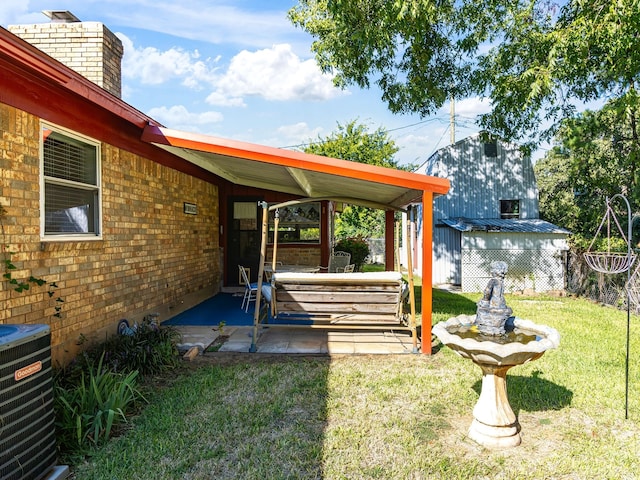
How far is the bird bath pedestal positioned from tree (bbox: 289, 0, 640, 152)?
6697 millimetres

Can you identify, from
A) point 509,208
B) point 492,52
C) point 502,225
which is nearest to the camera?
point 492,52

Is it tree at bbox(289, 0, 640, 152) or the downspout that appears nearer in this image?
tree at bbox(289, 0, 640, 152)

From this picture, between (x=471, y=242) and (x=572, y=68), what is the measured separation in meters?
5.43

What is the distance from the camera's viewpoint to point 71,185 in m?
4.66

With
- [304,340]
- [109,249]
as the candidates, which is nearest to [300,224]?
[304,340]

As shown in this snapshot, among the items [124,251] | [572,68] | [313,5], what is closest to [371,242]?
[313,5]

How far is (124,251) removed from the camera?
573cm

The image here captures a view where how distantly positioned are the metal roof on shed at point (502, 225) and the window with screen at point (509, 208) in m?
0.24

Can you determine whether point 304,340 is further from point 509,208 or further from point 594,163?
point 509,208

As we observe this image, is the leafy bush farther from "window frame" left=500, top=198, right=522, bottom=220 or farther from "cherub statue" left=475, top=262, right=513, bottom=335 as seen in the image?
"window frame" left=500, top=198, right=522, bottom=220

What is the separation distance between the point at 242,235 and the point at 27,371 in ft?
27.9

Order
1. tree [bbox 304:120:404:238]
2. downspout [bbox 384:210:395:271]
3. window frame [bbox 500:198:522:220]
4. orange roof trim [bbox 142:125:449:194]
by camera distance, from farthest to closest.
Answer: tree [bbox 304:120:404:238] < window frame [bbox 500:198:522:220] < downspout [bbox 384:210:395:271] < orange roof trim [bbox 142:125:449:194]

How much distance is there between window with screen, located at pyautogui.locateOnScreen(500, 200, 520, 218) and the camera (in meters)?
14.8

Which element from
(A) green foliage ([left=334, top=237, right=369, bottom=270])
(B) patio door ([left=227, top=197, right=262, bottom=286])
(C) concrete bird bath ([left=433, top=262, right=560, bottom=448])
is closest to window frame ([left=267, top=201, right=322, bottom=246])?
(B) patio door ([left=227, top=197, right=262, bottom=286])
